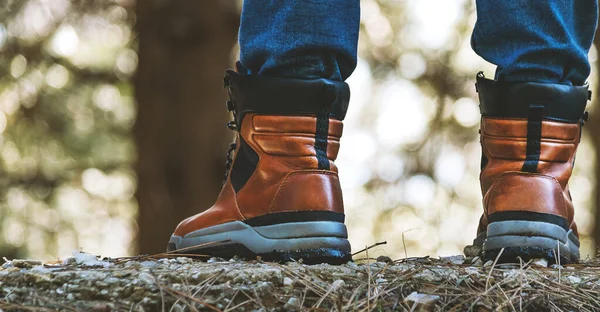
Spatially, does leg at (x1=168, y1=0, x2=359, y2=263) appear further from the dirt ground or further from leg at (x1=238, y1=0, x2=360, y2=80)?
the dirt ground

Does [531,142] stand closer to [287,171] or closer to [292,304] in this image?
[287,171]

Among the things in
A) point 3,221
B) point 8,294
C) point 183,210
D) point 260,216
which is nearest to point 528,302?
point 260,216

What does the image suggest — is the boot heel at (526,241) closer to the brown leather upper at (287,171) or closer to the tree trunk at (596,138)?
the brown leather upper at (287,171)

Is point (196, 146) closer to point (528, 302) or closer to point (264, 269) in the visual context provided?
point (264, 269)

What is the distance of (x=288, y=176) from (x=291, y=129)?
0.11 meters

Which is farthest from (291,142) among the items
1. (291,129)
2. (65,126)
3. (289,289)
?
(65,126)

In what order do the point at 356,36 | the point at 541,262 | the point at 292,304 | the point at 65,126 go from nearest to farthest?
the point at 292,304
the point at 541,262
the point at 356,36
the point at 65,126

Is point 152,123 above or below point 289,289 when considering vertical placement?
above

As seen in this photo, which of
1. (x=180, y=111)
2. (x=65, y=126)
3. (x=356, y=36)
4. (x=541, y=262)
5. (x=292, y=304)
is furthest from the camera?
A: (x=65, y=126)

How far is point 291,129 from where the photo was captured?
1.60 metres

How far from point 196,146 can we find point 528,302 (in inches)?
101

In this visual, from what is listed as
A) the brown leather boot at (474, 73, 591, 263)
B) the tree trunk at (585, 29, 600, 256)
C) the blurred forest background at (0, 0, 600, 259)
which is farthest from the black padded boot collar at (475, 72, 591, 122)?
the tree trunk at (585, 29, 600, 256)

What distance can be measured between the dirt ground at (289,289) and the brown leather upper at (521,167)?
0.21 m

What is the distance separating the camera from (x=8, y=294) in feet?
4.24
